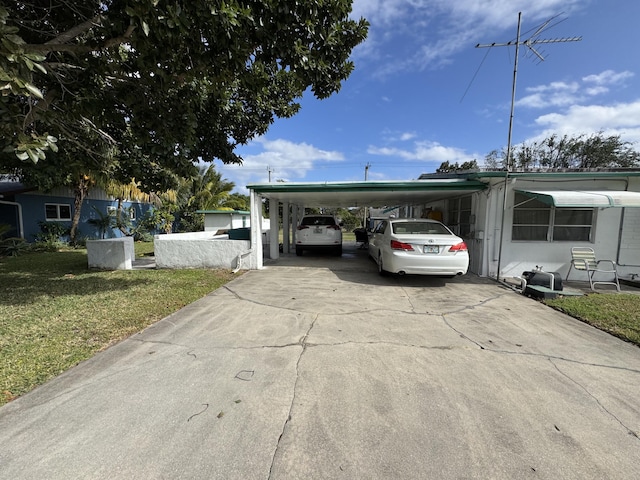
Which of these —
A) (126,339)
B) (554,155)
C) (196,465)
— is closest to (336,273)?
(126,339)

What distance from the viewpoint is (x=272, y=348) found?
3.65m

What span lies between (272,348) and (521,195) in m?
7.75

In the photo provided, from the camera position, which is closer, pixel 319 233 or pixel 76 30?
pixel 76 30

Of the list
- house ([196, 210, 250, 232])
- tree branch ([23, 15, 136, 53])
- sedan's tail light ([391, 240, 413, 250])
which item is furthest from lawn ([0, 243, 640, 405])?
house ([196, 210, 250, 232])

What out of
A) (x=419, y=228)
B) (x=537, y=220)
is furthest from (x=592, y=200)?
(x=419, y=228)

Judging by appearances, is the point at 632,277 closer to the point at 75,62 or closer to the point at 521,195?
the point at 521,195

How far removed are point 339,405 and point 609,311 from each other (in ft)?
17.5

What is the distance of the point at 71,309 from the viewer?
4996 mm

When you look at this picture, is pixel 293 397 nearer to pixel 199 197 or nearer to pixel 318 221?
pixel 318 221

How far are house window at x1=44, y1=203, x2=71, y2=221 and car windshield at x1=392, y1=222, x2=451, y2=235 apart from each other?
1663 cm

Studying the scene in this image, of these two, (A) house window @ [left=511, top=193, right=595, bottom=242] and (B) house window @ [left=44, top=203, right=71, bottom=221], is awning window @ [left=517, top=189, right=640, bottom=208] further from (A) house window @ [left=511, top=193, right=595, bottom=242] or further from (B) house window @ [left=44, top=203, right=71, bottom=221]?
(B) house window @ [left=44, top=203, right=71, bottom=221]

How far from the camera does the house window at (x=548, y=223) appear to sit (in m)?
7.95

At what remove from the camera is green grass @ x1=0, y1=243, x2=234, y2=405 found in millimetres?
3217

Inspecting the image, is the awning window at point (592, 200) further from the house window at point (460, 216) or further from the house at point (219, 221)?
the house at point (219, 221)
